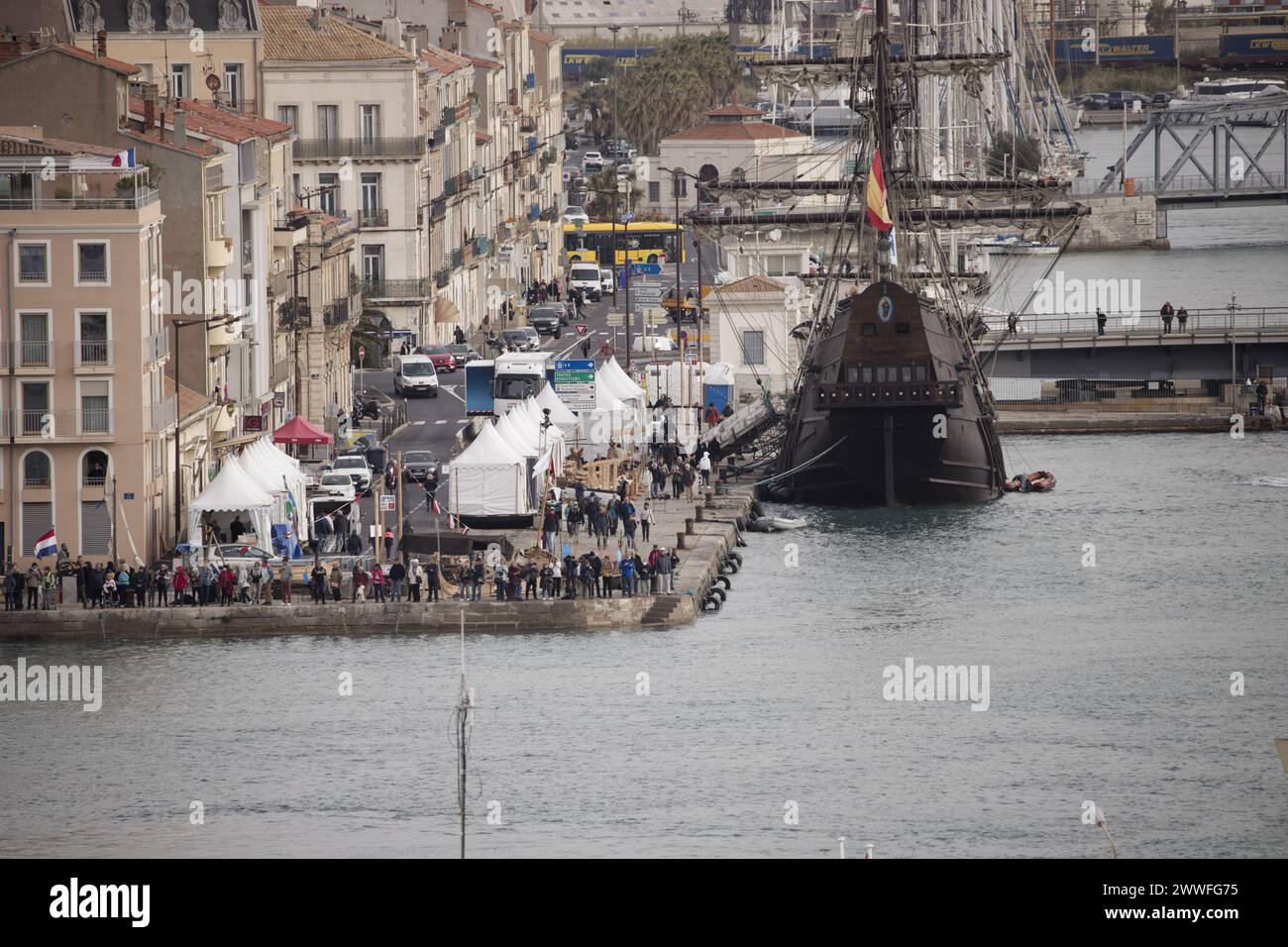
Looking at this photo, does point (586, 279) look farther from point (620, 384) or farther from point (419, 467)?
point (419, 467)

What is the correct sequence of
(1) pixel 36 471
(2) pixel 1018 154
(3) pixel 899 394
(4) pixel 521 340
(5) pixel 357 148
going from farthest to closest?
(2) pixel 1018 154
(4) pixel 521 340
(5) pixel 357 148
(3) pixel 899 394
(1) pixel 36 471

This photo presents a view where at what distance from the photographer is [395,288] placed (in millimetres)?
101562

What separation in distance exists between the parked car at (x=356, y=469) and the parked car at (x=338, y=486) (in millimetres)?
502

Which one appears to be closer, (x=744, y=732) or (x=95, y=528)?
(x=744, y=732)

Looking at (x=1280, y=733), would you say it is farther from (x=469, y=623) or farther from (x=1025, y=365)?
(x=1025, y=365)

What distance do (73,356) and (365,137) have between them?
4026cm

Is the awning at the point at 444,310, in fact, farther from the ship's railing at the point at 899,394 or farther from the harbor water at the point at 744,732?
the harbor water at the point at 744,732

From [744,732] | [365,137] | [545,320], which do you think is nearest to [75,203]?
[744,732]

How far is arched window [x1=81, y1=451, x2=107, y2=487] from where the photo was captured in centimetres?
6041

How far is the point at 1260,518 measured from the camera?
75.1 meters

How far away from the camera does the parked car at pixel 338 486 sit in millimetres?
67750

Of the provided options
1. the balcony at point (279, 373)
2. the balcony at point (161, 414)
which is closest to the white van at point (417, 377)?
the balcony at point (279, 373)

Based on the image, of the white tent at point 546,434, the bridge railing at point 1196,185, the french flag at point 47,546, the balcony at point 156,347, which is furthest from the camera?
the bridge railing at point 1196,185

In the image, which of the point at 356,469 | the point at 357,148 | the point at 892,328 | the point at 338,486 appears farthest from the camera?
the point at 357,148
